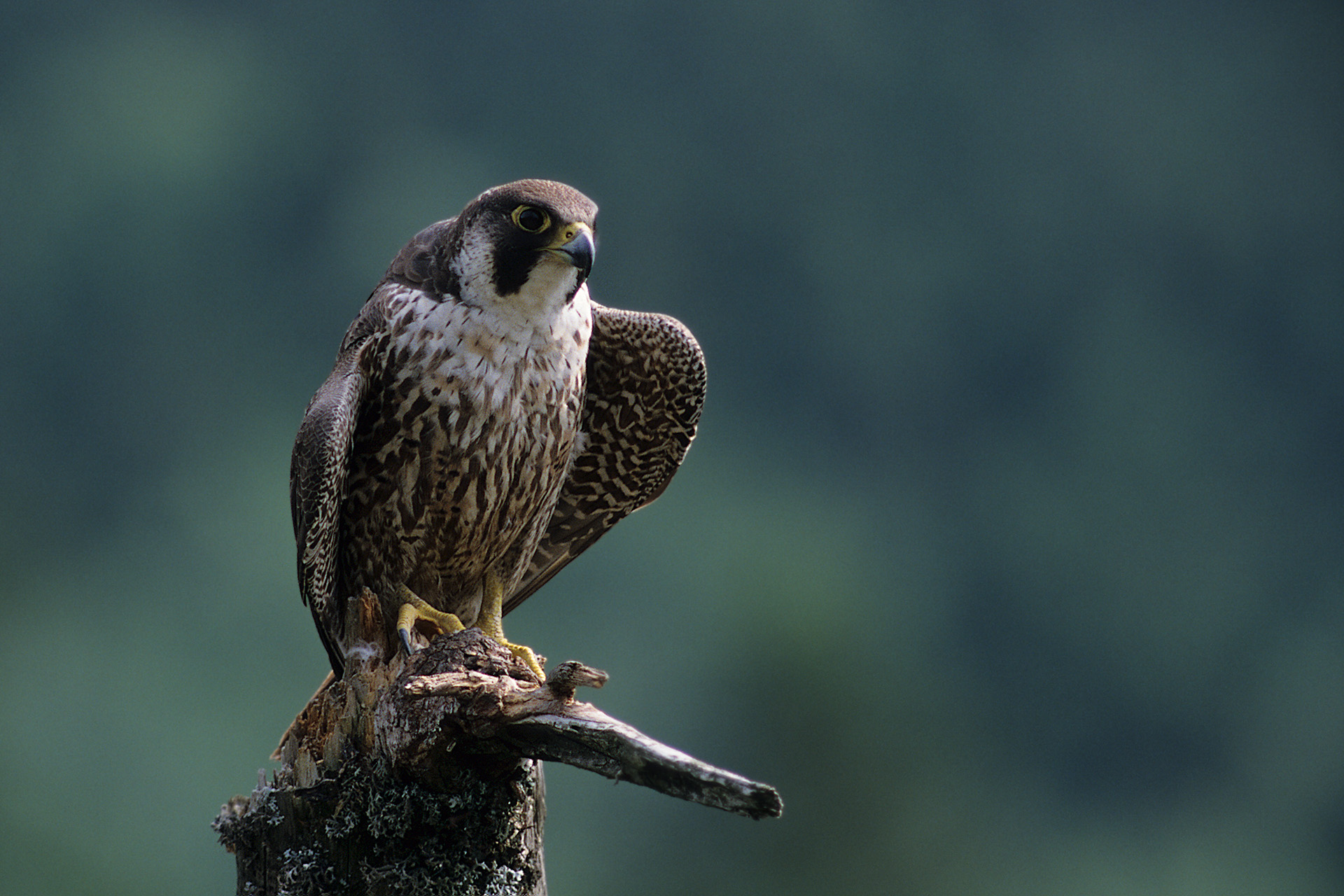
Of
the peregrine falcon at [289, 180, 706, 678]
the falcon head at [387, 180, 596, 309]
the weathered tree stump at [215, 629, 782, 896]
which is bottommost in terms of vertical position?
the weathered tree stump at [215, 629, 782, 896]

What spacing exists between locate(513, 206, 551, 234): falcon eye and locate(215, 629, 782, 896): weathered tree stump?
104 cm

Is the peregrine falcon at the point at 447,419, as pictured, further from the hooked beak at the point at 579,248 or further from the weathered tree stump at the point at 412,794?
the weathered tree stump at the point at 412,794

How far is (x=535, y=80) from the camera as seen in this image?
26.3 meters

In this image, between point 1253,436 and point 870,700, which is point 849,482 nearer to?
point 1253,436

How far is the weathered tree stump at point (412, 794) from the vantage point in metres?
2.87

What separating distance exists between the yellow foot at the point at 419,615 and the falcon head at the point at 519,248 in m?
0.86

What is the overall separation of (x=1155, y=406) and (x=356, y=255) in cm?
1328

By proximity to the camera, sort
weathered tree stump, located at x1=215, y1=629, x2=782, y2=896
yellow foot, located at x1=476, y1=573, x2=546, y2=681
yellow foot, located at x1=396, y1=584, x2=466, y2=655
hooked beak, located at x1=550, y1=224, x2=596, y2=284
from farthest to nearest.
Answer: yellow foot, located at x1=476, y1=573, x2=546, y2=681
yellow foot, located at x1=396, y1=584, x2=466, y2=655
hooked beak, located at x1=550, y1=224, x2=596, y2=284
weathered tree stump, located at x1=215, y1=629, x2=782, y2=896

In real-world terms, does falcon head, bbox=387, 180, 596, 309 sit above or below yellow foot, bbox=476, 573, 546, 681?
above

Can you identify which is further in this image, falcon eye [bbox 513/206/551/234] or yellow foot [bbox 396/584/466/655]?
yellow foot [bbox 396/584/466/655]

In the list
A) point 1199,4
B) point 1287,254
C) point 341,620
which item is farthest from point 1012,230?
point 341,620

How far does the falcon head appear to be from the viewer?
3.42 meters

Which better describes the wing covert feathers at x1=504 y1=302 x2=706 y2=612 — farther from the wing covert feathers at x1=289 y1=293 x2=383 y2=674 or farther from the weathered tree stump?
the weathered tree stump

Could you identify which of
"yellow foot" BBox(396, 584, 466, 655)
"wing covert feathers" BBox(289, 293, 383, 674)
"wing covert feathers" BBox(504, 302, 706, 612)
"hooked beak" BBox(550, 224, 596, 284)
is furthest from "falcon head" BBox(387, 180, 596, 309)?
"yellow foot" BBox(396, 584, 466, 655)
